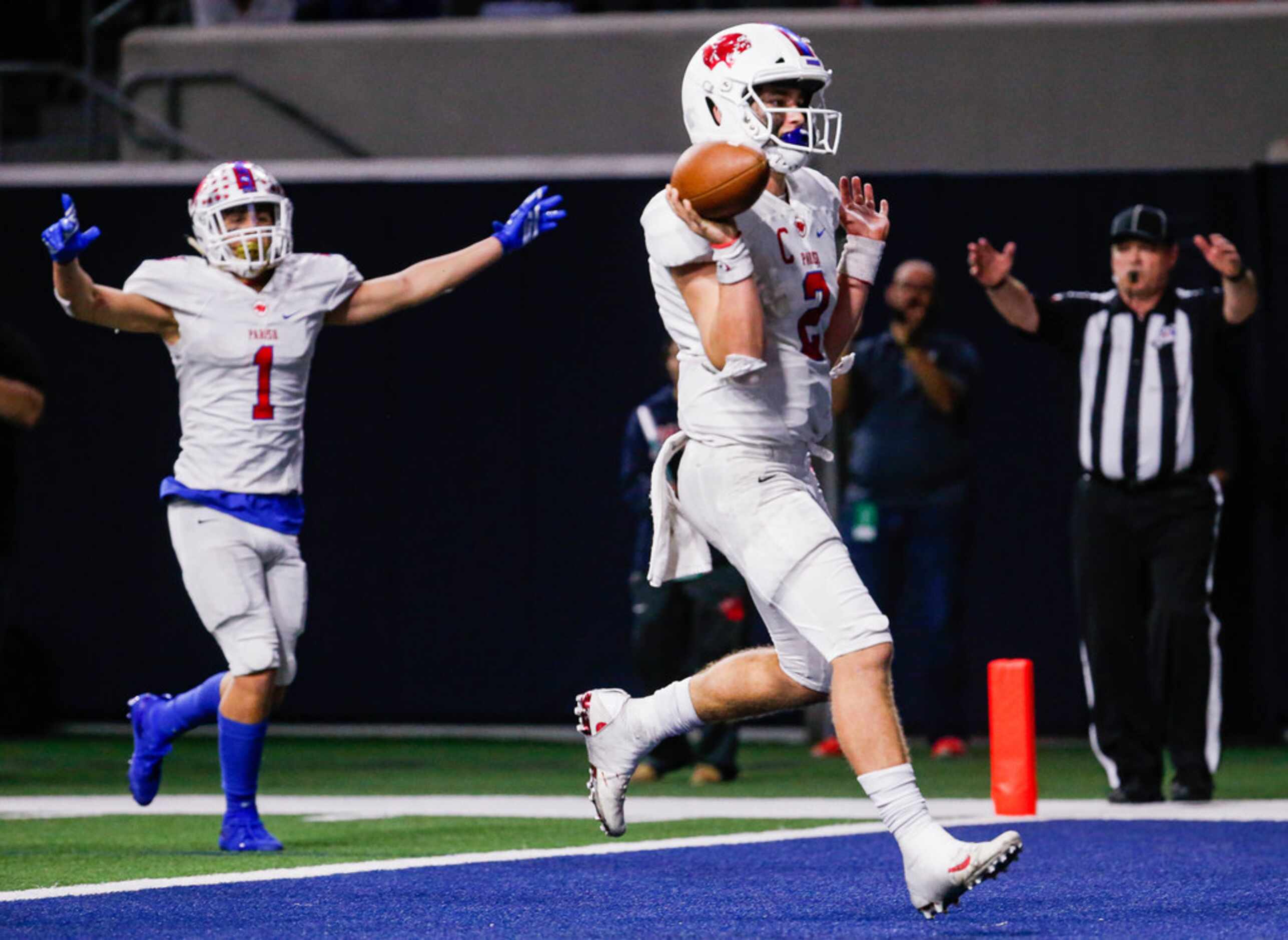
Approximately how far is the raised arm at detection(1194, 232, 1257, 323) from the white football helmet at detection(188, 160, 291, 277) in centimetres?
298

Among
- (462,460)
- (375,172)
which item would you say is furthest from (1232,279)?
(375,172)

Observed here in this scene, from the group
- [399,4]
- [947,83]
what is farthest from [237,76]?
[947,83]

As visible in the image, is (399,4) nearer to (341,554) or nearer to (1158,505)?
(341,554)

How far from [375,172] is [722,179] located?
650 cm

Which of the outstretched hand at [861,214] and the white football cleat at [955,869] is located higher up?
the outstretched hand at [861,214]

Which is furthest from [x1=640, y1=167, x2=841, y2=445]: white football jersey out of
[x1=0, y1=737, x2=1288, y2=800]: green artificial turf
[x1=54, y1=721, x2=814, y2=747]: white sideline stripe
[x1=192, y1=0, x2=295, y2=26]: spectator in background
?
[x1=192, y1=0, x2=295, y2=26]: spectator in background

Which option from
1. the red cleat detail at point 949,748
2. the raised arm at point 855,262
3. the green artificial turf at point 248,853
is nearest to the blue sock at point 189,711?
the green artificial turf at point 248,853

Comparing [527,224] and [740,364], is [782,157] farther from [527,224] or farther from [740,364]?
[527,224]

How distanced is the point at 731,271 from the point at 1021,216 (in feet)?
20.1

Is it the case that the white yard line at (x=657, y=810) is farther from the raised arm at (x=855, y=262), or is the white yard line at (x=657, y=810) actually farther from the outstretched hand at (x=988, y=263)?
the raised arm at (x=855, y=262)

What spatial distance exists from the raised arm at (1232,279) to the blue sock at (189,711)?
3.45 m

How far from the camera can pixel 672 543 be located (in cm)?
530

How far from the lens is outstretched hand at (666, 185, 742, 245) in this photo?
484 centimetres

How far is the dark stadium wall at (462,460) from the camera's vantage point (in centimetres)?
1072
